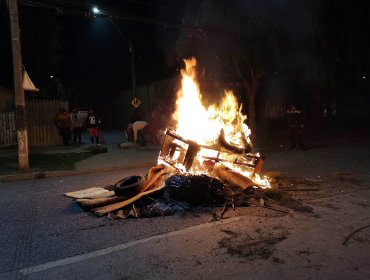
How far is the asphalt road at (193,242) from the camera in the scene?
4250mm

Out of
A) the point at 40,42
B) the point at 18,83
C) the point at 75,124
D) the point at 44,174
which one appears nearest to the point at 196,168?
the point at 44,174

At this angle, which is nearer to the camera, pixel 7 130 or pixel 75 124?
pixel 7 130

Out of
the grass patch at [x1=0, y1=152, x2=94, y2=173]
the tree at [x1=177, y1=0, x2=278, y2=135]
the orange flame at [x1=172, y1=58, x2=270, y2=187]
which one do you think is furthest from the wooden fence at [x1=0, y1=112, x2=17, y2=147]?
the orange flame at [x1=172, y1=58, x2=270, y2=187]

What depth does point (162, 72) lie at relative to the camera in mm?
27859

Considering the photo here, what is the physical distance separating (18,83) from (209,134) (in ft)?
19.0

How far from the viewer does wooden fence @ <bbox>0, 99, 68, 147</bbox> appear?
16562 mm

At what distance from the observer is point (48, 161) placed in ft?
40.5

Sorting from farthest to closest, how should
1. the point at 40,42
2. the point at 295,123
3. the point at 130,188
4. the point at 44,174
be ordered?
1. the point at 40,42
2. the point at 295,123
3. the point at 44,174
4. the point at 130,188

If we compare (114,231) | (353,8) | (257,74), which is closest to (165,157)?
(114,231)

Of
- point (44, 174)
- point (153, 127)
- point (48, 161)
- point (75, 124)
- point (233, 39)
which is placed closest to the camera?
point (44, 174)

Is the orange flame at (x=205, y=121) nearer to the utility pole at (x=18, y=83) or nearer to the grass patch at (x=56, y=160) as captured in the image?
the grass patch at (x=56, y=160)

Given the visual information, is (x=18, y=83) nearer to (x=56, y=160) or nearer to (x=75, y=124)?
(x=56, y=160)

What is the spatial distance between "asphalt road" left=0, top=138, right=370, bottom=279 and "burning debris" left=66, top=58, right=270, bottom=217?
1.43 feet

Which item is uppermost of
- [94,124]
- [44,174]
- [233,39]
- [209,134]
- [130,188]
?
[233,39]
